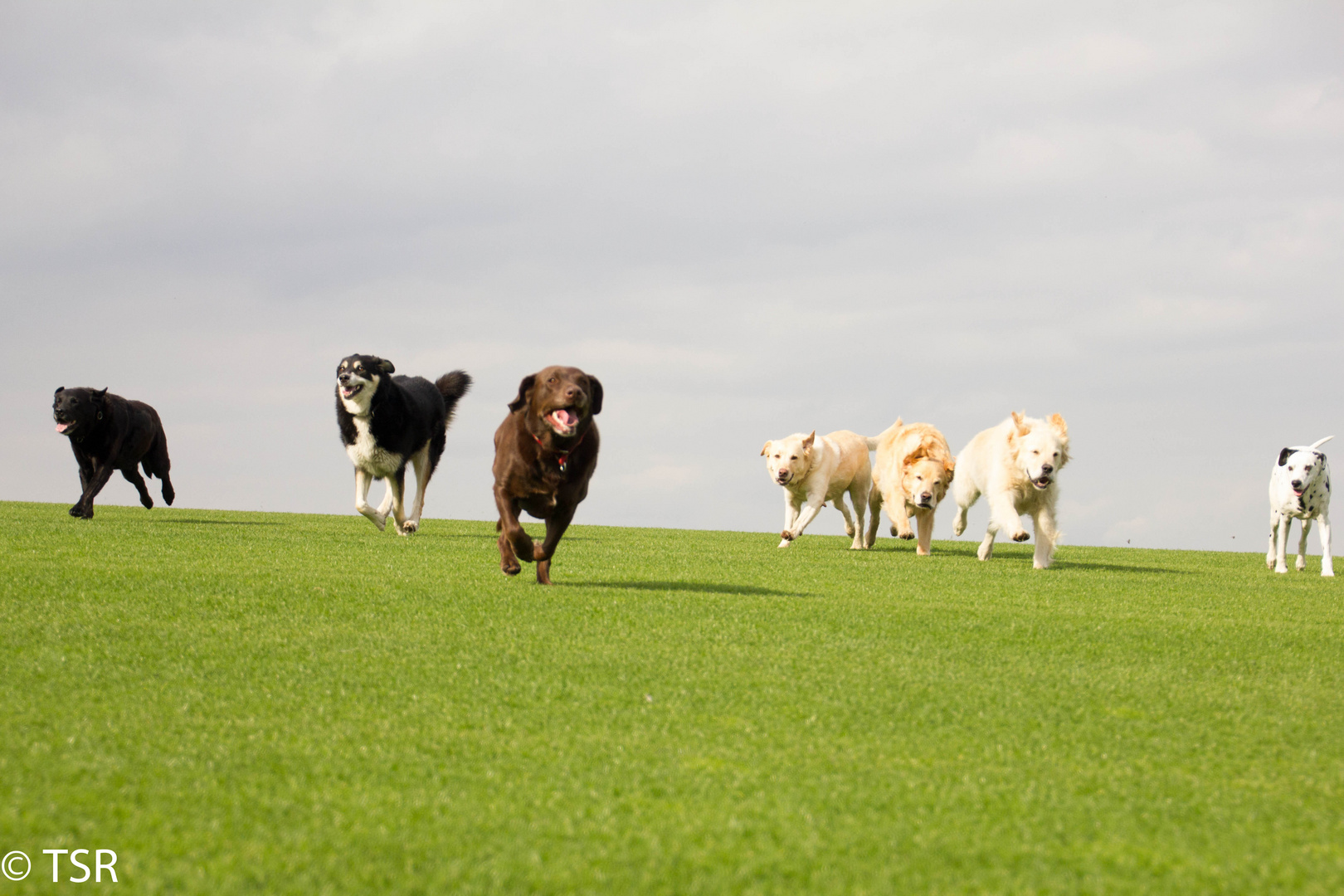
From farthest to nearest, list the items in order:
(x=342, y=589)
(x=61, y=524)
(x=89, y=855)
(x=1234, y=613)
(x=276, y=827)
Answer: (x=61, y=524)
(x=1234, y=613)
(x=342, y=589)
(x=276, y=827)
(x=89, y=855)

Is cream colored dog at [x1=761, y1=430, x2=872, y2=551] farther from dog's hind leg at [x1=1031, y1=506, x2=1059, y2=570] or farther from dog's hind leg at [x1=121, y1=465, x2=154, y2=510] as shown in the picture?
dog's hind leg at [x1=121, y1=465, x2=154, y2=510]

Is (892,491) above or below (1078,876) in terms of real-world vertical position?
above

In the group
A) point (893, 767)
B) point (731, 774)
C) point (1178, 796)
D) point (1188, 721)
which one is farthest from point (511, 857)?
point (1188, 721)

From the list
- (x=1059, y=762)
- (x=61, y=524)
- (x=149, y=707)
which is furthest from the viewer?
(x=61, y=524)

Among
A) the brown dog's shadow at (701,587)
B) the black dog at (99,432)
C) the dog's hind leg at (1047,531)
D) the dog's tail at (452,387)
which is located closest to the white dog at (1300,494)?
the dog's hind leg at (1047,531)

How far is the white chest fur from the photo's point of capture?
11.3m

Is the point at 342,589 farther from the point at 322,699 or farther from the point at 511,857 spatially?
the point at 511,857

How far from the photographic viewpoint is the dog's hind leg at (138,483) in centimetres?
1451

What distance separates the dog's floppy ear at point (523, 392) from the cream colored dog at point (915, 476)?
6076 mm

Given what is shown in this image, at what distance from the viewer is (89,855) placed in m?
2.31

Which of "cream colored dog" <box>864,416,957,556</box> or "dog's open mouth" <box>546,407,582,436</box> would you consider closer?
"dog's open mouth" <box>546,407,582,436</box>

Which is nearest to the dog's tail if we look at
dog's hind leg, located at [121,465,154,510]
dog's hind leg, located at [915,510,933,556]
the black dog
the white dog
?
the black dog

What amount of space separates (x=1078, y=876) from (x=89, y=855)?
2.21 m

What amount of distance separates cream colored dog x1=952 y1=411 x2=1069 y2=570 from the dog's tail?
6.89m
